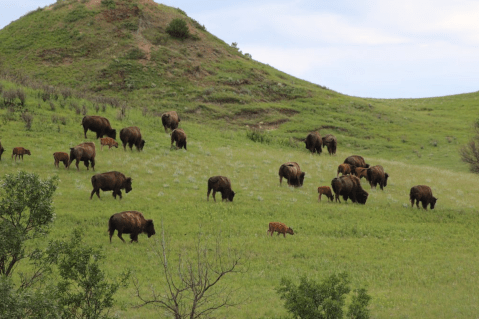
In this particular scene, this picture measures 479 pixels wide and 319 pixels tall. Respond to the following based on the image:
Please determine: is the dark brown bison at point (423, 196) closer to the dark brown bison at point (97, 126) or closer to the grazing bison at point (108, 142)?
the grazing bison at point (108, 142)

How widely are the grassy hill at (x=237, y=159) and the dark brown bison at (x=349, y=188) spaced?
78 centimetres

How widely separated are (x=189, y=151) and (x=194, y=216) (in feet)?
49.5

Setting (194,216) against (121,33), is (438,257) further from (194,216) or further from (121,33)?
(121,33)

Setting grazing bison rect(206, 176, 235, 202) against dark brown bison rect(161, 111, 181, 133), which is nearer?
grazing bison rect(206, 176, 235, 202)

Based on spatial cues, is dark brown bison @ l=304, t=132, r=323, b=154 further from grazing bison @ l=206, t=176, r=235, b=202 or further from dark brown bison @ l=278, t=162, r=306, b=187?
grazing bison @ l=206, t=176, r=235, b=202

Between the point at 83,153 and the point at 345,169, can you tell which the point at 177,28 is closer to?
the point at 345,169

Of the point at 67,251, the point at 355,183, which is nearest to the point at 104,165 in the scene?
the point at 355,183

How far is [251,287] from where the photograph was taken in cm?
1284

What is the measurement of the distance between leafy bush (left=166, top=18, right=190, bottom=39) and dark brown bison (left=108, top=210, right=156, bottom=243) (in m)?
60.7

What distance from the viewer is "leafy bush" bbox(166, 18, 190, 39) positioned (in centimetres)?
7194

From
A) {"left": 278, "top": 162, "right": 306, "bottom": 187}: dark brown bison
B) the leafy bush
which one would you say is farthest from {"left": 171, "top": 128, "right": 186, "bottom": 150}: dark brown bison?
the leafy bush

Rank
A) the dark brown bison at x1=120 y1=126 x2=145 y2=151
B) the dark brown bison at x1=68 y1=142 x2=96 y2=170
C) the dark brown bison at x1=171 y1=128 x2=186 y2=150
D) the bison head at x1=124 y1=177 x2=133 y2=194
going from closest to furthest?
the bison head at x1=124 y1=177 x2=133 y2=194 < the dark brown bison at x1=68 y1=142 x2=96 y2=170 < the dark brown bison at x1=120 y1=126 x2=145 y2=151 < the dark brown bison at x1=171 y1=128 x2=186 y2=150

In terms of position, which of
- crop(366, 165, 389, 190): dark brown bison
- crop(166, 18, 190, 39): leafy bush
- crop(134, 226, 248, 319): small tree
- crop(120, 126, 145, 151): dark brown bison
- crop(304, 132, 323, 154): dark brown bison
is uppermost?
crop(166, 18, 190, 39): leafy bush

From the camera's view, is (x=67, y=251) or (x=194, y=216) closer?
(x=67, y=251)
